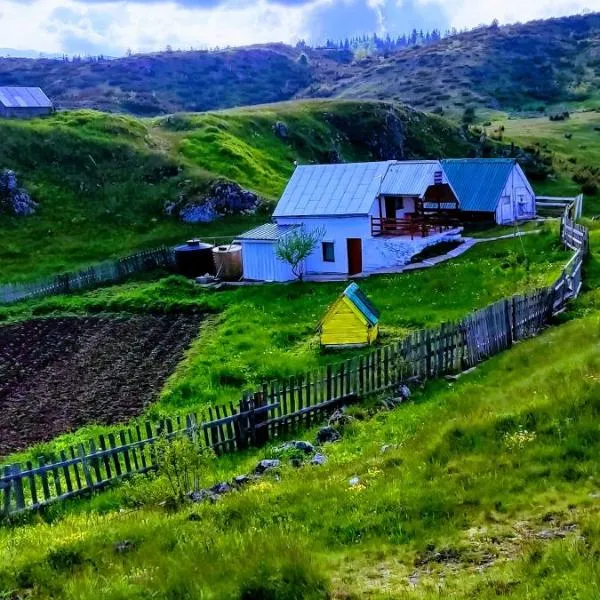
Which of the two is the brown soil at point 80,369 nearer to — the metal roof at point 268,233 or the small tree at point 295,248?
the small tree at point 295,248

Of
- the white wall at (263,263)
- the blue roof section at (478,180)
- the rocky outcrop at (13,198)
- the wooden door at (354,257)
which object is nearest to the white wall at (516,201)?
the blue roof section at (478,180)

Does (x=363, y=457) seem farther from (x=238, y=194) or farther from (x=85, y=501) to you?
(x=238, y=194)

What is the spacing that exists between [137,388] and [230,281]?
60.0ft

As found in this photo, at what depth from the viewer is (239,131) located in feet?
245

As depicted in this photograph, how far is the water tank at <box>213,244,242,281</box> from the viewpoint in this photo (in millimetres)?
42562

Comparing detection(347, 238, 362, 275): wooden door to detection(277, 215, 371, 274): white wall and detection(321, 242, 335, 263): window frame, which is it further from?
detection(321, 242, 335, 263): window frame

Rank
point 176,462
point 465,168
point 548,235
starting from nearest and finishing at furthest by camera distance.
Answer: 1. point 176,462
2. point 548,235
3. point 465,168

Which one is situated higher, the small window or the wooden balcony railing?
the wooden balcony railing

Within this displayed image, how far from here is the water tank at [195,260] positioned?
145 ft

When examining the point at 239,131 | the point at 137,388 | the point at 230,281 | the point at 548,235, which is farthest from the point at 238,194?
the point at 137,388

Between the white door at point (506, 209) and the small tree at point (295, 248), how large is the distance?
1587cm

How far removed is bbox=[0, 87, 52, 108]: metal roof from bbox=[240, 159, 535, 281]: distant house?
114 feet

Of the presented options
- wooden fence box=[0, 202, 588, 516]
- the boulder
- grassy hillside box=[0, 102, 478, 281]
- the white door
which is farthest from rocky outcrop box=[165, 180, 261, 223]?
wooden fence box=[0, 202, 588, 516]

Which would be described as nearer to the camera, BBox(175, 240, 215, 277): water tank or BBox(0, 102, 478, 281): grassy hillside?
BBox(175, 240, 215, 277): water tank
